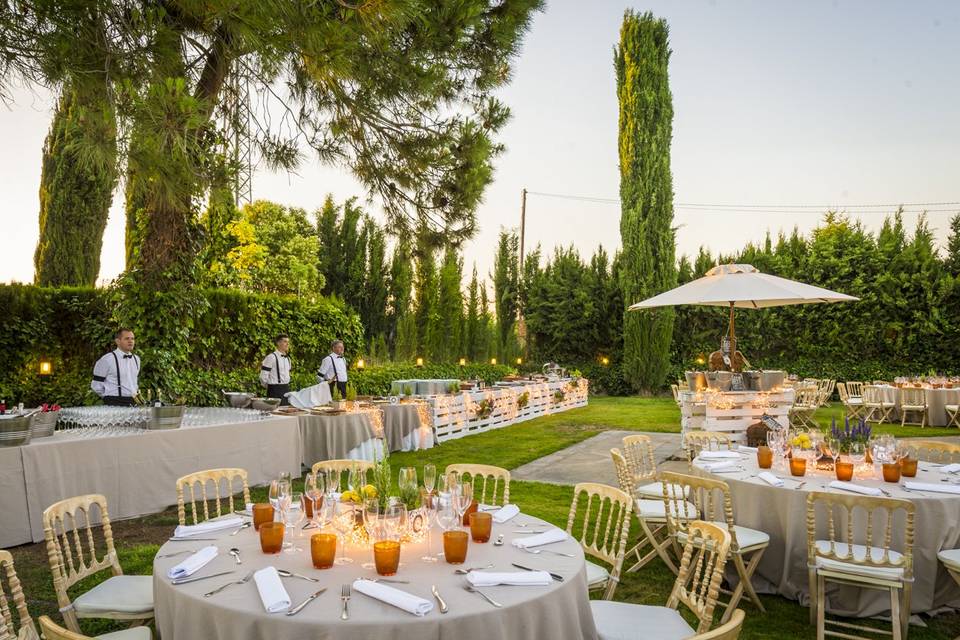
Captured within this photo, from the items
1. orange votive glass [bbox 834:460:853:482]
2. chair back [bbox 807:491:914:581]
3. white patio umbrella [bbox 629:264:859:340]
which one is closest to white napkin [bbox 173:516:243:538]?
chair back [bbox 807:491:914:581]

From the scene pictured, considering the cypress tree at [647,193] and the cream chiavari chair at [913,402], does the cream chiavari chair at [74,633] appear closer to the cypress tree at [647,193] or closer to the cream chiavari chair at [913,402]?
the cream chiavari chair at [913,402]

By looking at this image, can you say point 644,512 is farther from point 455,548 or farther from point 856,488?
point 455,548

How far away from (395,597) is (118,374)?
6050 millimetres

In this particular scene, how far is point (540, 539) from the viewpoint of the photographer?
282cm

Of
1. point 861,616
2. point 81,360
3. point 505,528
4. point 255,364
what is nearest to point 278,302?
point 255,364

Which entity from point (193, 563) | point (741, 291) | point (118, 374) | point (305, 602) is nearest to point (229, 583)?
point (193, 563)

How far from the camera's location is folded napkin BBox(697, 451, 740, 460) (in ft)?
16.7

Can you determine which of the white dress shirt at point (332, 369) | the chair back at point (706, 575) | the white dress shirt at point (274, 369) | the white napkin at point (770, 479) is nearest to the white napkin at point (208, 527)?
the chair back at point (706, 575)

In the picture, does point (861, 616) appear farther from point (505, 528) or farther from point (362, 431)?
point (362, 431)

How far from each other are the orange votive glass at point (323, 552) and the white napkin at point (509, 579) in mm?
565

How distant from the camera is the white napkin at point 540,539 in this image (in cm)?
276

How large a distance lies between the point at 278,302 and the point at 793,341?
13.9 m

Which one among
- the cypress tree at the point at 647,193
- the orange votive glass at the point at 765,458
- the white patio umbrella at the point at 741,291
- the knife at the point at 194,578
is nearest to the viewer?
the knife at the point at 194,578

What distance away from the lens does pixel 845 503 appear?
337 cm
